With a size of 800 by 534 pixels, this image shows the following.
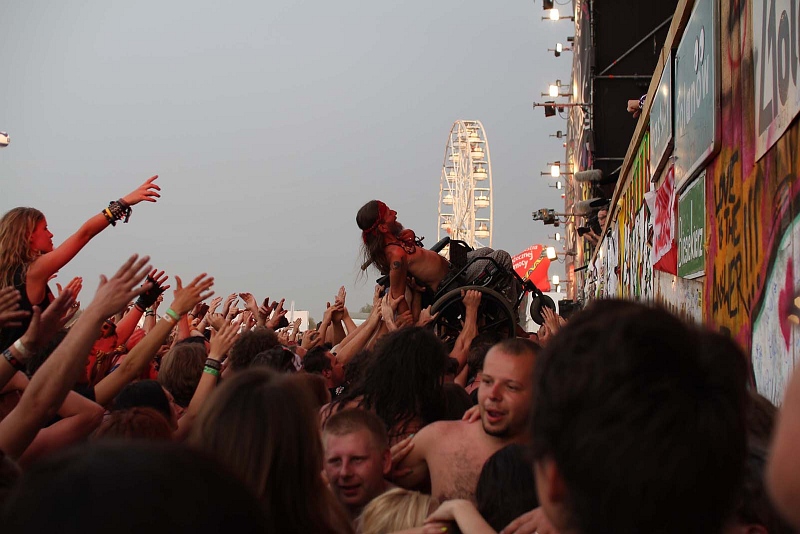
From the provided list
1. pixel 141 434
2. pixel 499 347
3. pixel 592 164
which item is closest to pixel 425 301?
pixel 499 347

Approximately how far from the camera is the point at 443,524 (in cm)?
253

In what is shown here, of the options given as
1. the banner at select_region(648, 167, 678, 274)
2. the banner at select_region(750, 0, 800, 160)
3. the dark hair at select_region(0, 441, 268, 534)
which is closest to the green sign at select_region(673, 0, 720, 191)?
the banner at select_region(648, 167, 678, 274)

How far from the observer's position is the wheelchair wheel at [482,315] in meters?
8.19

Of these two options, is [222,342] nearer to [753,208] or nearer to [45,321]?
[45,321]

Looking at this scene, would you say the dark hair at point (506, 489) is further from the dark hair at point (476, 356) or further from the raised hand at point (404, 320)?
the raised hand at point (404, 320)

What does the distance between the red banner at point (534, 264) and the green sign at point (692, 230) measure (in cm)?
4496

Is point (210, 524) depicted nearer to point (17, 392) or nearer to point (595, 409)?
point (595, 409)

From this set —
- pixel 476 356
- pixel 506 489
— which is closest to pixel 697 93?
pixel 476 356

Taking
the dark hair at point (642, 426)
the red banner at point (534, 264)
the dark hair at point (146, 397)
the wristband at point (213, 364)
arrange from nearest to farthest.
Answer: the dark hair at point (642, 426) < the dark hair at point (146, 397) < the wristband at point (213, 364) < the red banner at point (534, 264)

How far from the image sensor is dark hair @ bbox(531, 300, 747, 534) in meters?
1.32

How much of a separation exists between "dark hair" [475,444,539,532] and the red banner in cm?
4885

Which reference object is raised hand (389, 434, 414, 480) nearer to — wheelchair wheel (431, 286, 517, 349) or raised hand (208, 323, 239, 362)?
raised hand (208, 323, 239, 362)

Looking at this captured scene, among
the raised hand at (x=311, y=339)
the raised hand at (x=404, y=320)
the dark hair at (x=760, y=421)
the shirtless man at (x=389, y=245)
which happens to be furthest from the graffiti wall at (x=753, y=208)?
the raised hand at (x=311, y=339)

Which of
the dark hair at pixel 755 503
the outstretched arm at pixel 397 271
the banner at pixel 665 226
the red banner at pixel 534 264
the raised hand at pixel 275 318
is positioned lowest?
the dark hair at pixel 755 503
